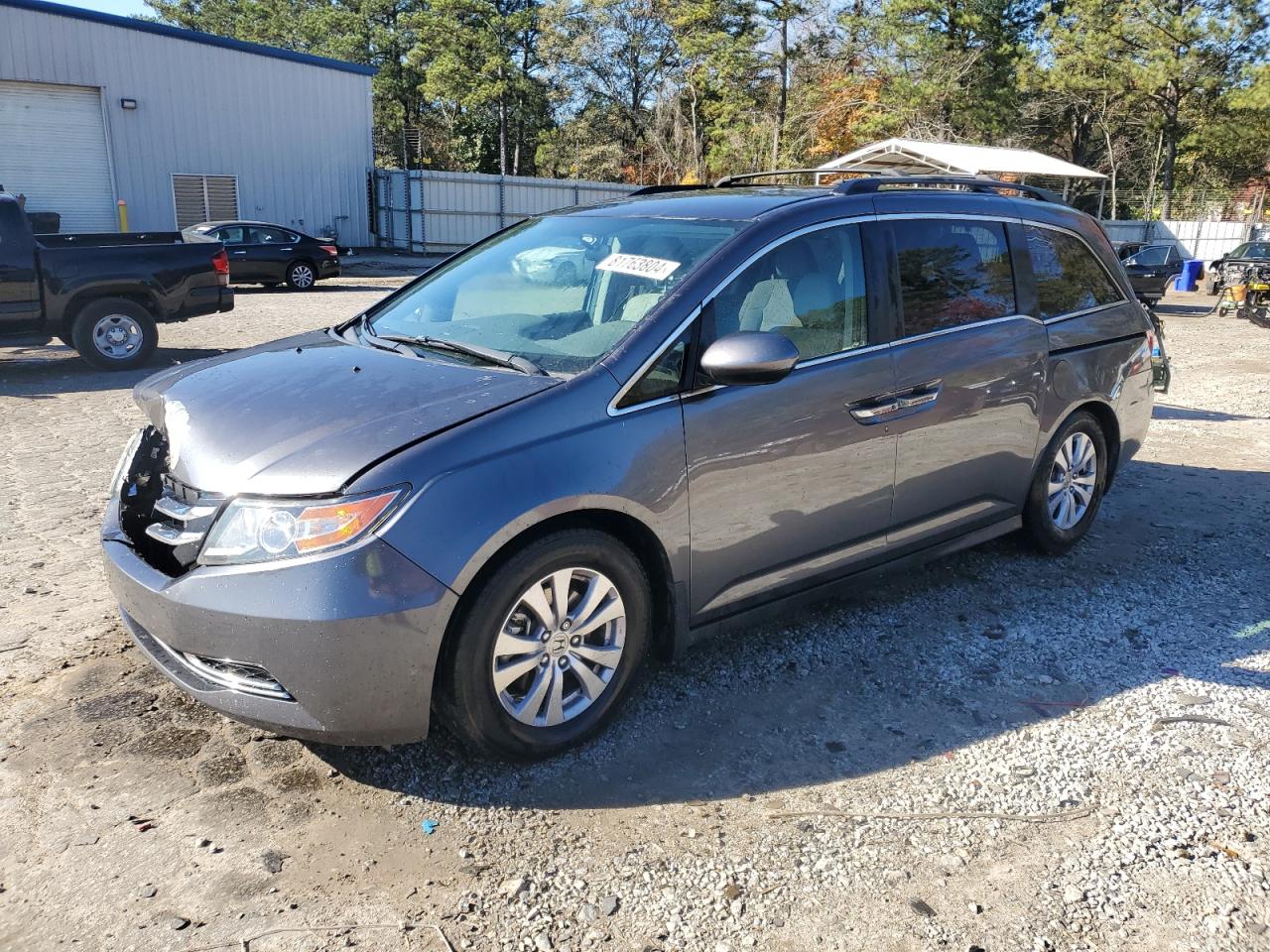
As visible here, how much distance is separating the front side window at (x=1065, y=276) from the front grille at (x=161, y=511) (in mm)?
3762

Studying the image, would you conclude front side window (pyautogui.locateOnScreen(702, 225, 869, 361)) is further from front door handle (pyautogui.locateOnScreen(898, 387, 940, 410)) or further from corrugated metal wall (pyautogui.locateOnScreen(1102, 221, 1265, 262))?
corrugated metal wall (pyautogui.locateOnScreen(1102, 221, 1265, 262))

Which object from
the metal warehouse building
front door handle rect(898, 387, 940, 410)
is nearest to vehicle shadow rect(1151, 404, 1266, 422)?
front door handle rect(898, 387, 940, 410)

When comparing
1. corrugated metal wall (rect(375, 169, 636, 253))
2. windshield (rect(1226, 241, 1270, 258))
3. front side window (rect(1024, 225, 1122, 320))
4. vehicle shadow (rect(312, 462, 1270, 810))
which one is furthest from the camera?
corrugated metal wall (rect(375, 169, 636, 253))

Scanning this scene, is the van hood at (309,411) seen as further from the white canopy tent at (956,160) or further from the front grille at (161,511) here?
the white canopy tent at (956,160)

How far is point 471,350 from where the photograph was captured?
3631 millimetres

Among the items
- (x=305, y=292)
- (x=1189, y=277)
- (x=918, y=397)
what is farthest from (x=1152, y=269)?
→ (x=918, y=397)

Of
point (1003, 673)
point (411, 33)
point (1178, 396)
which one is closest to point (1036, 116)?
point (411, 33)

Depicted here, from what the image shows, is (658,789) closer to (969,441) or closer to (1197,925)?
(1197,925)

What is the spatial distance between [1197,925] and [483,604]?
210cm

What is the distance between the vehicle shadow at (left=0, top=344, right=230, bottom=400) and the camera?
953cm

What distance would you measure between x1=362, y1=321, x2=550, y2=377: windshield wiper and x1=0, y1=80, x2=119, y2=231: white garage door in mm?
25051

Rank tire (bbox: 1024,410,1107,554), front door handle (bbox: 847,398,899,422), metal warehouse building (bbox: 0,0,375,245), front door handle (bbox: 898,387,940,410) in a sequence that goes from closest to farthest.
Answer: front door handle (bbox: 847,398,899,422), front door handle (bbox: 898,387,940,410), tire (bbox: 1024,410,1107,554), metal warehouse building (bbox: 0,0,375,245)

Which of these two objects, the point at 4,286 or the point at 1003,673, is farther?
the point at 4,286

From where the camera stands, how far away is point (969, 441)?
4.34m
